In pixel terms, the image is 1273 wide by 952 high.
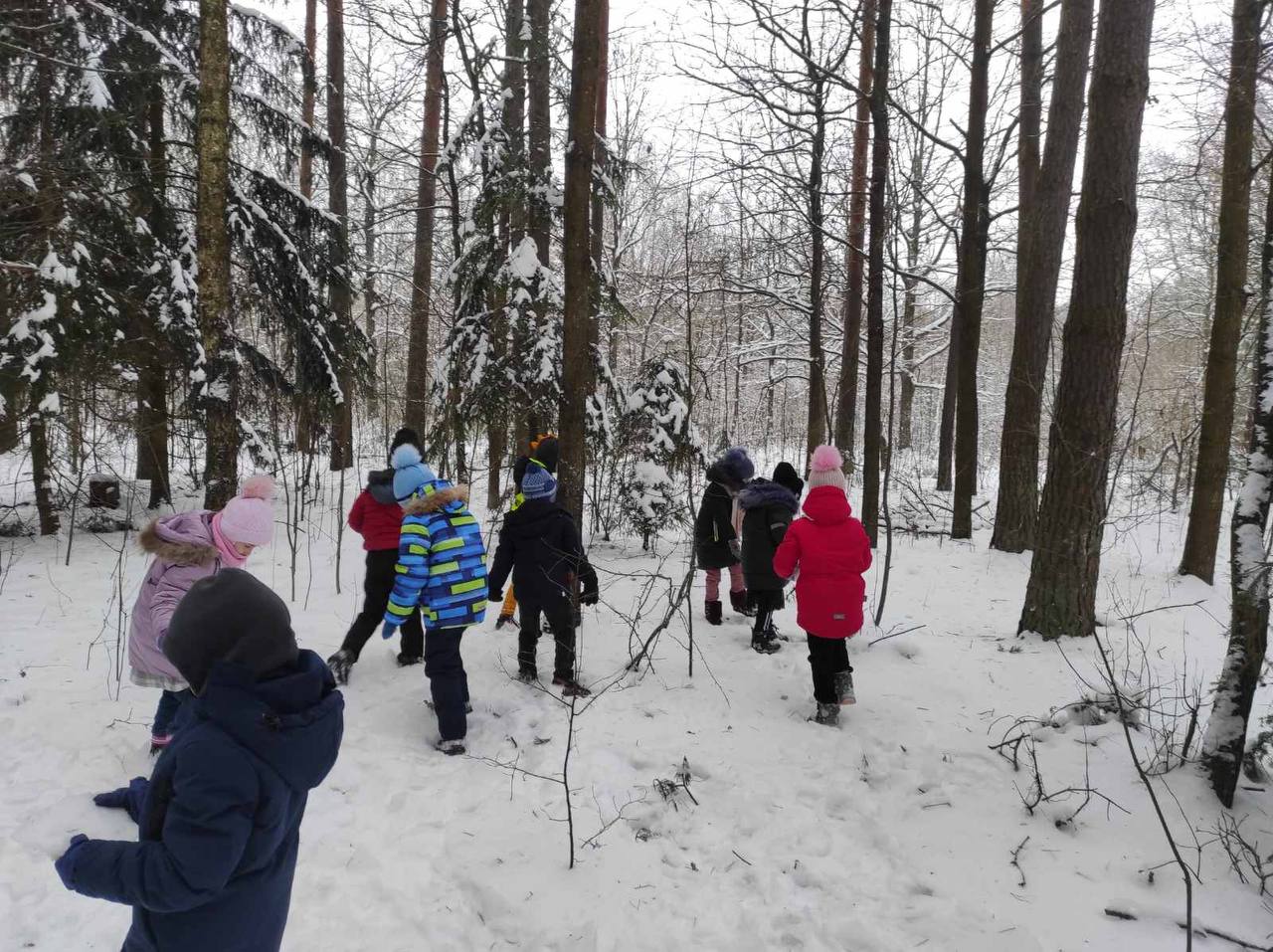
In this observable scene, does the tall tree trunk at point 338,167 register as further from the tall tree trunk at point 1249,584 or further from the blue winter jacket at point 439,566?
the tall tree trunk at point 1249,584

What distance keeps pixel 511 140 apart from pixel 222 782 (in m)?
9.29

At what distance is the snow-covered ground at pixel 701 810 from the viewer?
2848 millimetres

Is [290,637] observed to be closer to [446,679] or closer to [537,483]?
[446,679]

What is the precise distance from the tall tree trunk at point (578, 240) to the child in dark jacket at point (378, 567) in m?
1.30

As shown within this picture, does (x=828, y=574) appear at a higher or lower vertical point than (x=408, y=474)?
lower

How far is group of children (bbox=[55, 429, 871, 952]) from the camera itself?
154cm

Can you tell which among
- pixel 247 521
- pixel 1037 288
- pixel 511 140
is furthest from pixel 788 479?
pixel 511 140

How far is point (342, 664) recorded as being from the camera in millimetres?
4973

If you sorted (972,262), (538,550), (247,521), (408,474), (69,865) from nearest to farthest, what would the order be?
(69,865) → (247,521) → (408,474) → (538,550) → (972,262)

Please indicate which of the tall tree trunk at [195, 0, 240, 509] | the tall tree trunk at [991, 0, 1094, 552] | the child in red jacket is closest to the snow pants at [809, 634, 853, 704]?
the child in red jacket

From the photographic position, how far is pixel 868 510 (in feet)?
27.5

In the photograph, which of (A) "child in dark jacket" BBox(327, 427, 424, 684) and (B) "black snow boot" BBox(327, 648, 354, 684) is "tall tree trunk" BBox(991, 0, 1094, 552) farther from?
(B) "black snow boot" BBox(327, 648, 354, 684)

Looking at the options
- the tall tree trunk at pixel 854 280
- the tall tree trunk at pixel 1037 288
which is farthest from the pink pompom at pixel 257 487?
the tall tree trunk at pixel 854 280

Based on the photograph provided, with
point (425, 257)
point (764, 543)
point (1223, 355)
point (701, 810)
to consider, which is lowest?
point (701, 810)
